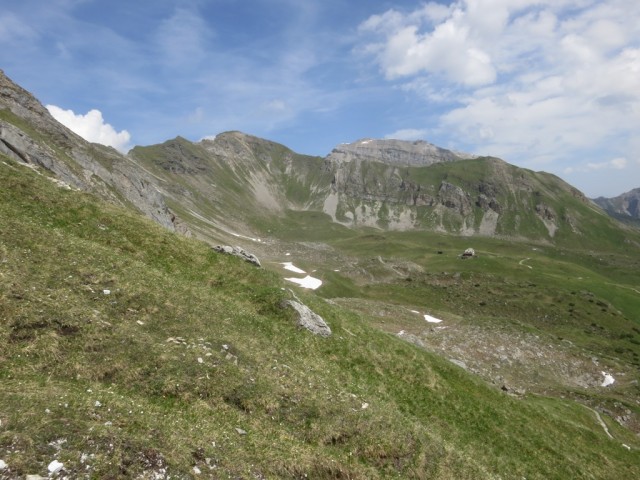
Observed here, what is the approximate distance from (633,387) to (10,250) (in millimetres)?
73104

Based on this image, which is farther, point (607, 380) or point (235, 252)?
point (607, 380)

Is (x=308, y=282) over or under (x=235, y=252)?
under

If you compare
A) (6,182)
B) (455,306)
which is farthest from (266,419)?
(455,306)

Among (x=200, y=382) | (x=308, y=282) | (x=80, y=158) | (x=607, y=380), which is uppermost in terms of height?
(x=80, y=158)

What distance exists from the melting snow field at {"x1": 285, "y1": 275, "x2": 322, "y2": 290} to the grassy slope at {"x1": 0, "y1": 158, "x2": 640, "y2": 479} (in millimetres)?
66710

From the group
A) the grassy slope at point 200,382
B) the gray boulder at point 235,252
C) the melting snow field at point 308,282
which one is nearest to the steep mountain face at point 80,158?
the melting snow field at point 308,282

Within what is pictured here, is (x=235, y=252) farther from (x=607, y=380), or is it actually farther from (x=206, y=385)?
(x=607, y=380)

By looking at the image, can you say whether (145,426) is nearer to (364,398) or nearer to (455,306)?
(364,398)

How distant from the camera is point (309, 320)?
28250 millimetres

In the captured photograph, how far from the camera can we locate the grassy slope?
12.7 meters

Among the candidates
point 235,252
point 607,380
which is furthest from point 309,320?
point 607,380

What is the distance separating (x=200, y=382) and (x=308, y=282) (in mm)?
86552

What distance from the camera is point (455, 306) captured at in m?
105

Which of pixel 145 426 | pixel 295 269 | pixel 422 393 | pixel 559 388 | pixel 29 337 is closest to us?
pixel 145 426
